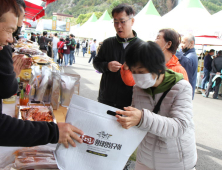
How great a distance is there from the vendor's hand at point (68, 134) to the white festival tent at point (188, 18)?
7.11m

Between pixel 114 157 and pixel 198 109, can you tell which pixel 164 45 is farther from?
pixel 198 109

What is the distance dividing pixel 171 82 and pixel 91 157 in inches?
24.6

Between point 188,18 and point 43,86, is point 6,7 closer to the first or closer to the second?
point 43,86

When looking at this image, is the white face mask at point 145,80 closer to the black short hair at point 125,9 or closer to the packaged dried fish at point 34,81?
the black short hair at point 125,9

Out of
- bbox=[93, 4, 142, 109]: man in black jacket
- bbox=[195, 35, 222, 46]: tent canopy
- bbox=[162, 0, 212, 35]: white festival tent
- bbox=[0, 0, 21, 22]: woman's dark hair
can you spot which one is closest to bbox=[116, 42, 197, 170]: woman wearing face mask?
bbox=[0, 0, 21, 22]: woman's dark hair

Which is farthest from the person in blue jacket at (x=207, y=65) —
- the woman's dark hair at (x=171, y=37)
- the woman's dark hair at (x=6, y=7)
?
the woman's dark hair at (x=6, y=7)

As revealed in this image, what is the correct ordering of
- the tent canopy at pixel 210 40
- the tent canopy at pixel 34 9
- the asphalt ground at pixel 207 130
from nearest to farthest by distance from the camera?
the asphalt ground at pixel 207 130
the tent canopy at pixel 210 40
the tent canopy at pixel 34 9

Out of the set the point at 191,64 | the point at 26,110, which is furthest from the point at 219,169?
the point at 26,110

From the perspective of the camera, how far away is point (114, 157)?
1.07 meters

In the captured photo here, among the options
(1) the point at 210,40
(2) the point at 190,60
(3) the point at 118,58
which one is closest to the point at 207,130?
(2) the point at 190,60

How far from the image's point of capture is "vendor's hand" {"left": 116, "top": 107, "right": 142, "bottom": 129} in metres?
0.99

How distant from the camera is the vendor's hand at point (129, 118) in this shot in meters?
0.99

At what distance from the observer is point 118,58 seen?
229 centimetres

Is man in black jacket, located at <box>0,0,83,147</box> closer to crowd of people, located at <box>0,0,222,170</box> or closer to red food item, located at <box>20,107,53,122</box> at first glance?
crowd of people, located at <box>0,0,222,170</box>
